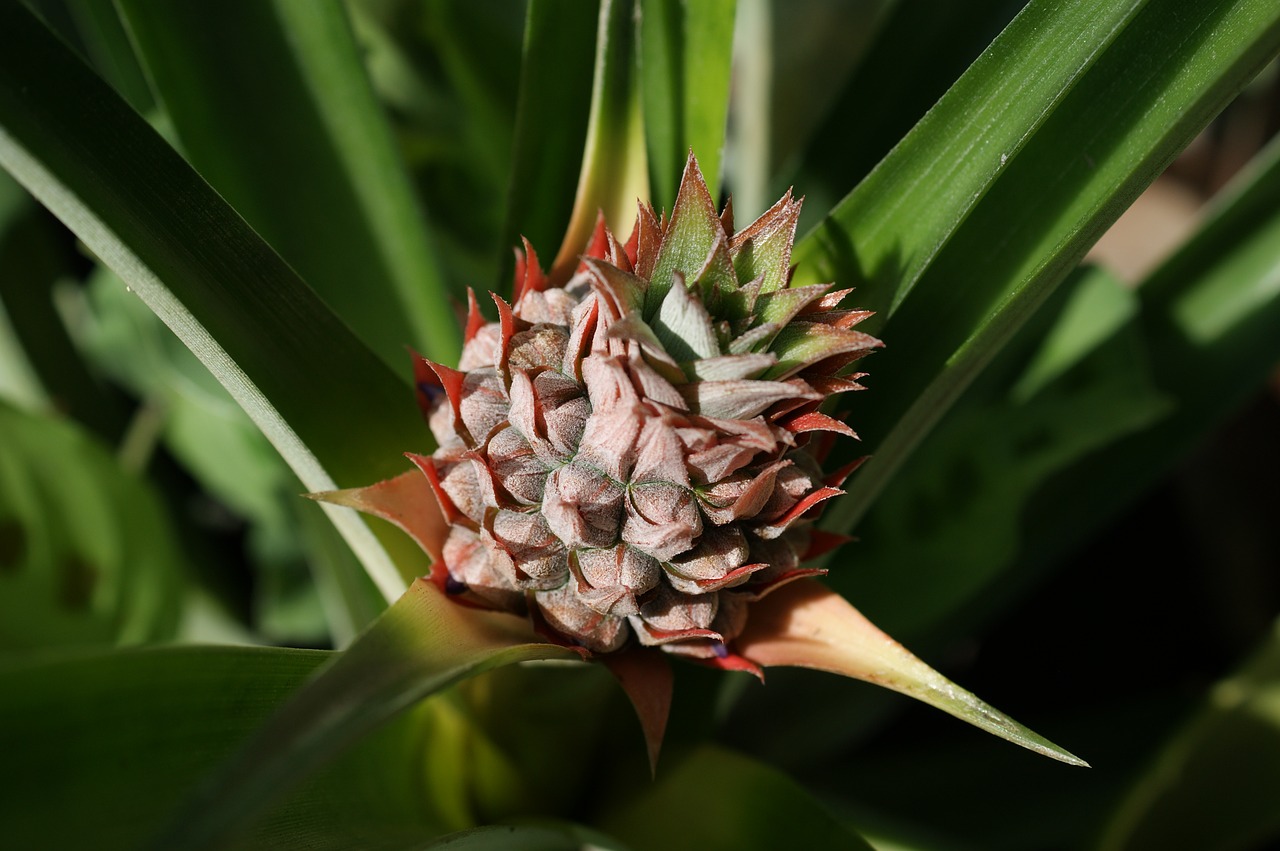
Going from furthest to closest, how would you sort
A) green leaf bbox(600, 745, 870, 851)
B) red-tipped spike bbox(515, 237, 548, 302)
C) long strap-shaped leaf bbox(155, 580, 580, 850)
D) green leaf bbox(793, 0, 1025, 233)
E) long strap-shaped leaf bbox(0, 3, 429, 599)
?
green leaf bbox(793, 0, 1025, 233) < green leaf bbox(600, 745, 870, 851) < red-tipped spike bbox(515, 237, 548, 302) < long strap-shaped leaf bbox(0, 3, 429, 599) < long strap-shaped leaf bbox(155, 580, 580, 850)

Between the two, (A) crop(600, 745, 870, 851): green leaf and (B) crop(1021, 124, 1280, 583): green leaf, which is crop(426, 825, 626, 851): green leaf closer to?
(A) crop(600, 745, 870, 851): green leaf

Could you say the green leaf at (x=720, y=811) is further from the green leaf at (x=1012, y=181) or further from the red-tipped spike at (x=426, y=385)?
the red-tipped spike at (x=426, y=385)

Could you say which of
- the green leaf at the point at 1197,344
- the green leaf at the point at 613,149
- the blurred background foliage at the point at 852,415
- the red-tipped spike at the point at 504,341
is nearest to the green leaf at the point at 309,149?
the blurred background foliage at the point at 852,415

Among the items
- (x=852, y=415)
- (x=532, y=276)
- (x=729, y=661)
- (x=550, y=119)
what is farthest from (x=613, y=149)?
(x=729, y=661)

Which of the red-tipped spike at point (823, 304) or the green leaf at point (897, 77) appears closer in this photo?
the red-tipped spike at point (823, 304)

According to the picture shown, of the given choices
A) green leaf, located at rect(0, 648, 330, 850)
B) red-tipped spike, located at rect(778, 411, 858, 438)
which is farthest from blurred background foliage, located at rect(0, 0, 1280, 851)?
red-tipped spike, located at rect(778, 411, 858, 438)

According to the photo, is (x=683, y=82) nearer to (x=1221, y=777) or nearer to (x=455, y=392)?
(x=455, y=392)

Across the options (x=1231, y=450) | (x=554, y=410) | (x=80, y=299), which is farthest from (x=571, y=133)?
(x=1231, y=450)
